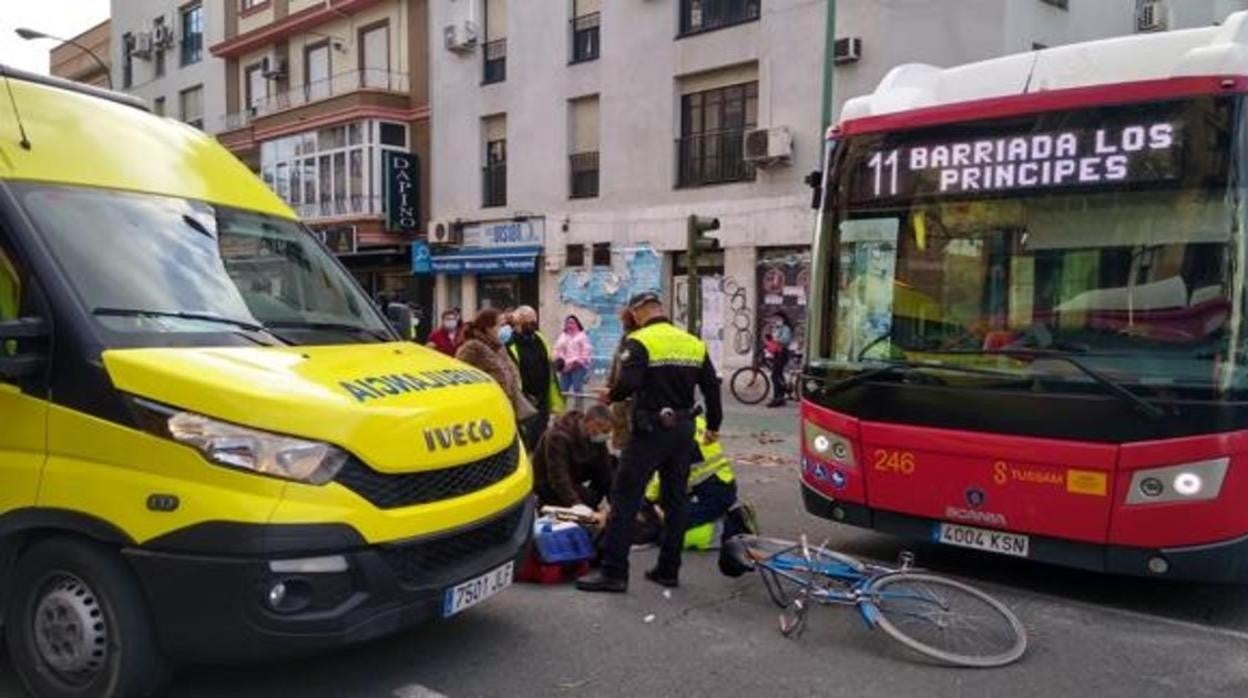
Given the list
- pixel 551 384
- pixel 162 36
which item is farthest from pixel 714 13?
pixel 162 36

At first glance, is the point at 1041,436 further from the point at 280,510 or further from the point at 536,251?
the point at 536,251

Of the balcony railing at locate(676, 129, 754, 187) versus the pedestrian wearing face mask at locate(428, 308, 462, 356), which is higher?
the balcony railing at locate(676, 129, 754, 187)

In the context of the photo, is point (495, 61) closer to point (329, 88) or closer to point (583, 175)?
point (583, 175)

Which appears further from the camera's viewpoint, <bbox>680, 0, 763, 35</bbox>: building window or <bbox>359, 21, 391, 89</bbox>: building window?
<bbox>359, 21, 391, 89</bbox>: building window

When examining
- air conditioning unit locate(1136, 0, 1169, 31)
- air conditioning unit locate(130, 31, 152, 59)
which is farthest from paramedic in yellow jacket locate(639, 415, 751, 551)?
air conditioning unit locate(130, 31, 152, 59)

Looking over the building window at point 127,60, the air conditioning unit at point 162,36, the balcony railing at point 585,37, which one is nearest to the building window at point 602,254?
the balcony railing at point 585,37

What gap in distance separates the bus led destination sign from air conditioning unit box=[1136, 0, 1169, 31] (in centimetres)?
2010

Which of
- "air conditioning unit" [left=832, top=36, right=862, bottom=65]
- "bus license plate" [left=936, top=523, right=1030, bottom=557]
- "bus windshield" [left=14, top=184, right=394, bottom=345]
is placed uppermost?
"air conditioning unit" [left=832, top=36, right=862, bottom=65]

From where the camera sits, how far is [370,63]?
2978 cm

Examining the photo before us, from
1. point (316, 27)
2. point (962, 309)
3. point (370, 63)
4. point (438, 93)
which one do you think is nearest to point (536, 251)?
point (438, 93)

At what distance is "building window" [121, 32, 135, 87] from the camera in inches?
1658

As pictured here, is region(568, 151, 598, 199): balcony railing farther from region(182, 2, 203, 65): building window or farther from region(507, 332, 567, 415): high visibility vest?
region(182, 2, 203, 65): building window

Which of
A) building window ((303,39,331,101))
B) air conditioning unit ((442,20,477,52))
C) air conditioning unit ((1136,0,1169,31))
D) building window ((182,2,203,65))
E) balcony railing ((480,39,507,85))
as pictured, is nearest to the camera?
air conditioning unit ((1136,0,1169,31))

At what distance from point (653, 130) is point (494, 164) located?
578cm
